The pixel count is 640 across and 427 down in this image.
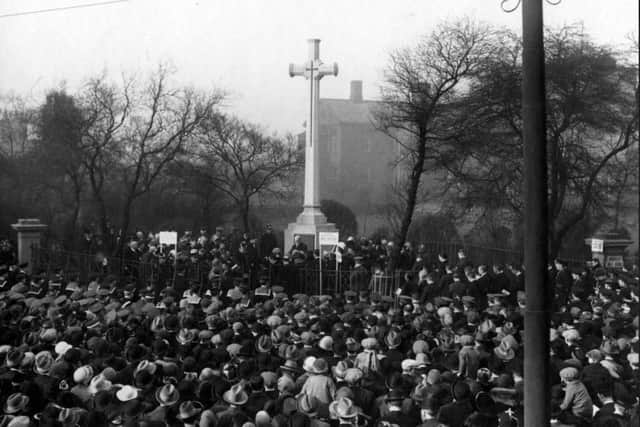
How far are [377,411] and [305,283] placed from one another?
9.48m

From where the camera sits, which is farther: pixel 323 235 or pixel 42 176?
pixel 42 176

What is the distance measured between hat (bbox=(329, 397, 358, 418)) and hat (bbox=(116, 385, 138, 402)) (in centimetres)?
174

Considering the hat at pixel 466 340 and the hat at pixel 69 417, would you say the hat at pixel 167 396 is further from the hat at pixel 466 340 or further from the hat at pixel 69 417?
the hat at pixel 466 340

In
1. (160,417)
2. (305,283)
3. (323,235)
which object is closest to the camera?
(160,417)

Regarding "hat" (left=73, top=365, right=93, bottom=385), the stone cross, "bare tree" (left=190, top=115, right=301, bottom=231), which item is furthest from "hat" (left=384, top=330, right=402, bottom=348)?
"bare tree" (left=190, top=115, right=301, bottom=231)

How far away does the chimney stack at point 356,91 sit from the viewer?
43022 millimetres

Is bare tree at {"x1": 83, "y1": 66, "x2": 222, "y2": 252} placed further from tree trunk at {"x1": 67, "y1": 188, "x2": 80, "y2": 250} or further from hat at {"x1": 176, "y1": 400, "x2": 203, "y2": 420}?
hat at {"x1": 176, "y1": 400, "x2": 203, "y2": 420}

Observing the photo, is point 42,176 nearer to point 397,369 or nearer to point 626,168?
point 626,168

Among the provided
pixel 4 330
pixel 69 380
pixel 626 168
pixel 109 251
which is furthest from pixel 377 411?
pixel 109 251

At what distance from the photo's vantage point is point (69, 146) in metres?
25.0

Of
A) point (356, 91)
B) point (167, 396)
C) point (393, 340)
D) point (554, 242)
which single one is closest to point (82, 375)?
point (167, 396)

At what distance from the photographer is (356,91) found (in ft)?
145

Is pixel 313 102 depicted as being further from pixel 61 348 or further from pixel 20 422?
pixel 20 422

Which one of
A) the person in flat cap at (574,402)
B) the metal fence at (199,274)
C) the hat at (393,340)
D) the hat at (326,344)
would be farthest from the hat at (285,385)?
the metal fence at (199,274)
